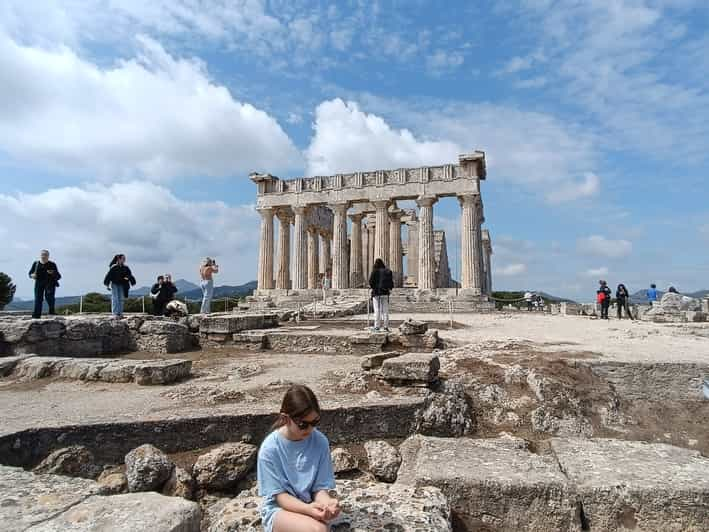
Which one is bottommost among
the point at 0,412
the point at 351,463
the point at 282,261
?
the point at 351,463

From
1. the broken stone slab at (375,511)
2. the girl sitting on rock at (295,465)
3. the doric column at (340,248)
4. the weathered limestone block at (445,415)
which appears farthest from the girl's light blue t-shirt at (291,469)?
the doric column at (340,248)

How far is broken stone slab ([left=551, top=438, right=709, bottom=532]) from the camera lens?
3137 mm

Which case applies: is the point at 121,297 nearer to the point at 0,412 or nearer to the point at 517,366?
the point at 0,412

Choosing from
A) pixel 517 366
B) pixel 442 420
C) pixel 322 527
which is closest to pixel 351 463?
pixel 442 420

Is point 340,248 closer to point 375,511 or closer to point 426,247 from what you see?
point 426,247

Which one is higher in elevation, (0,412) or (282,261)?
(282,261)

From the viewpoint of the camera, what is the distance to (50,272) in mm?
11219

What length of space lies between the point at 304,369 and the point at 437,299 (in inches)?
769

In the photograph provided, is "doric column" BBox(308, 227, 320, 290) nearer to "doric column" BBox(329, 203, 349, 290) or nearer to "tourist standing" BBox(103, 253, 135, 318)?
"doric column" BBox(329, 203, 349, 290)

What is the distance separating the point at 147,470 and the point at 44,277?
9643 mm

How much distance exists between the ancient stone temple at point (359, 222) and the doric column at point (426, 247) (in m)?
0.07

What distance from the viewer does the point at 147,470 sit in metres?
3.94

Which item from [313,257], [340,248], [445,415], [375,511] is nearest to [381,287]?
[445,415]

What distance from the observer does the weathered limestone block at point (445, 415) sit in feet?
16.8
